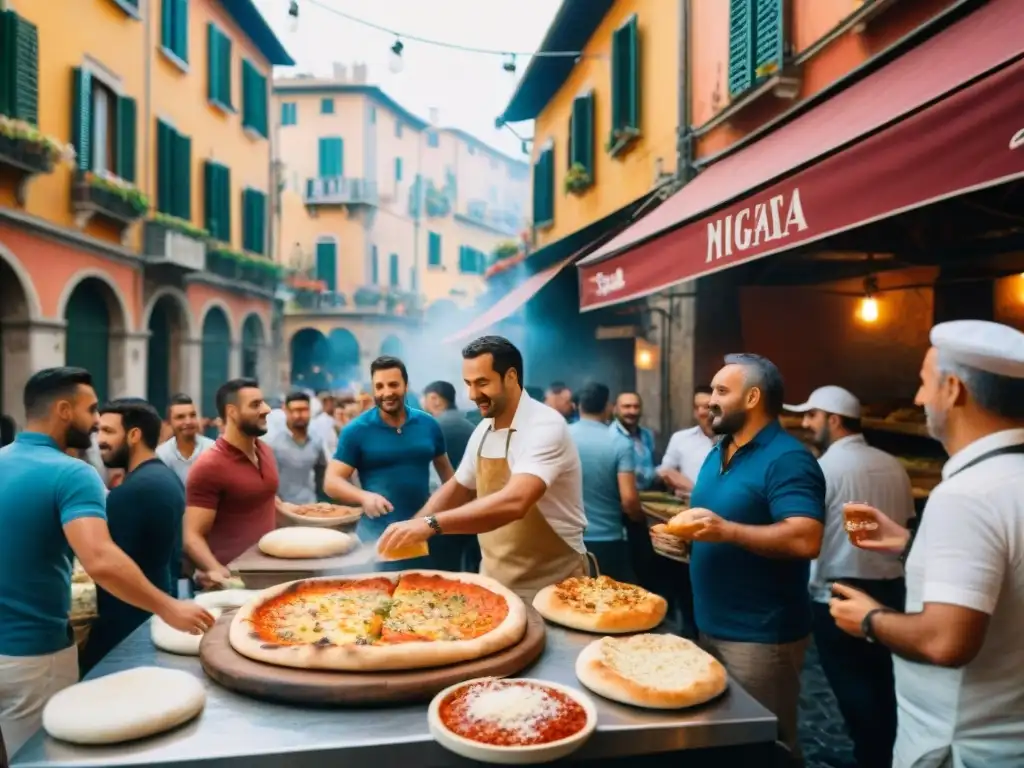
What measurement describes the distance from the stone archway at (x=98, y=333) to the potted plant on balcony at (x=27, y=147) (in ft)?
9.19

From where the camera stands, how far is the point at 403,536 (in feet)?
9.69

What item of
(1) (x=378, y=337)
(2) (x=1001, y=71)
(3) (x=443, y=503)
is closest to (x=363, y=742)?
(3) (x=443, y=503)

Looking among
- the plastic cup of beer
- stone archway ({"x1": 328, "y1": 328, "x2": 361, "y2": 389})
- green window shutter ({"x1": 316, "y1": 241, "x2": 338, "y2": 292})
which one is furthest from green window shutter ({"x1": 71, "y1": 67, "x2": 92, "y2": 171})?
stone archway ({"x1": 328, "y1": 328, "x2": 361, "y2": 389})

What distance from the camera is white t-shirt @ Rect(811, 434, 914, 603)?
14.4ft

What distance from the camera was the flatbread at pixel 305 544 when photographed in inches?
145

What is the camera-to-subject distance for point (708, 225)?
4.24 m

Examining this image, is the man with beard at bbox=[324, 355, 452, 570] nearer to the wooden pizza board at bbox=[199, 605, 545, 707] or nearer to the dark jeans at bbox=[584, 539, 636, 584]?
the dark jeans at bbox=[584, 539, 636, 584]

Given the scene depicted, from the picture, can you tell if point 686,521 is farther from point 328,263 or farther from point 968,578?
point 328,263

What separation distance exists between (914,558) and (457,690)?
4.45 feet

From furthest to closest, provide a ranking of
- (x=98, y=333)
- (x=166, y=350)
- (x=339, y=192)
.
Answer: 1. (x=339, y=192)
2. (x=166, y=350)
3. (x=98, y=333)

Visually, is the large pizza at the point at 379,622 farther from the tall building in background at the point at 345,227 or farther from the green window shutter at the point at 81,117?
the tall building in background at the point at 345,227

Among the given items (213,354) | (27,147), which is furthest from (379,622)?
(213,354)

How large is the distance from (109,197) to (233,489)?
32.6 ft

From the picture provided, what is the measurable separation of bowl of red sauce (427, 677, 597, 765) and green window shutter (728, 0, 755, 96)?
246 inches
